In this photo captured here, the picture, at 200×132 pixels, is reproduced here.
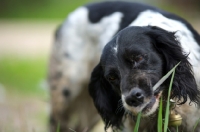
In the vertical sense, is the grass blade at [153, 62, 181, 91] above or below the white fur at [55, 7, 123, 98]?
above

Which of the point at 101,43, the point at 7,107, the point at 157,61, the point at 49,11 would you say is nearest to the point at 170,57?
the point at 157,61

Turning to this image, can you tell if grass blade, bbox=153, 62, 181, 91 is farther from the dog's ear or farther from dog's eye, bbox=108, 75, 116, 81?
dog's eye, bbox=108, 75, 116, 81

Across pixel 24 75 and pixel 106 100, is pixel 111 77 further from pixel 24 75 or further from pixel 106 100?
pixel 24 75

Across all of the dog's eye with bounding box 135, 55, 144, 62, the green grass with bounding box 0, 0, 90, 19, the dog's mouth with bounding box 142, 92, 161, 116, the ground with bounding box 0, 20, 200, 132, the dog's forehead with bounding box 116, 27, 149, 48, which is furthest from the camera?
the green grass with bounding box 0, 0, 90, 19

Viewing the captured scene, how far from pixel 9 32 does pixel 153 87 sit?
41.3 feet

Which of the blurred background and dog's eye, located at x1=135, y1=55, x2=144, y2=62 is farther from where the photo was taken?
the blurred background

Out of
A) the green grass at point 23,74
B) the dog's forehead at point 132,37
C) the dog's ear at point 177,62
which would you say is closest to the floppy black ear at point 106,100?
the dog's forehead at point 132,37

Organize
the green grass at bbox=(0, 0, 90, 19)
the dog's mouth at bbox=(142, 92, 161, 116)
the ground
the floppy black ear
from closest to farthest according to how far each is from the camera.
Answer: the dog's mouth at bbox=(142, 92, 161, 116), the floppy black ear, the ground, the green grass at bbox=(0, 0, 90, 19)

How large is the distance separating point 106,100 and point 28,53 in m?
8.80

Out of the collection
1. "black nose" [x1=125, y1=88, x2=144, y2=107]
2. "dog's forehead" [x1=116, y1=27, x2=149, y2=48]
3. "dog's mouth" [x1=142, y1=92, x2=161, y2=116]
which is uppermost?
"dog's forehead" [x1=116, y1=27, x2=149, y2=48]

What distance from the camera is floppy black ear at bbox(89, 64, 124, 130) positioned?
5324 millimetres

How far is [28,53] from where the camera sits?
1395cm

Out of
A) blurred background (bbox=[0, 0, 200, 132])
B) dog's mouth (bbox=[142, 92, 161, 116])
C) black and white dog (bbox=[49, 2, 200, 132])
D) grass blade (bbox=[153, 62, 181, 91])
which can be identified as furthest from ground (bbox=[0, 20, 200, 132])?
grass blade (bbox=[153, 62, 181, 91])

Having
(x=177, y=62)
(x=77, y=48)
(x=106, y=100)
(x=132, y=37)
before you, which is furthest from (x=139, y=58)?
(x=77, y=48)
